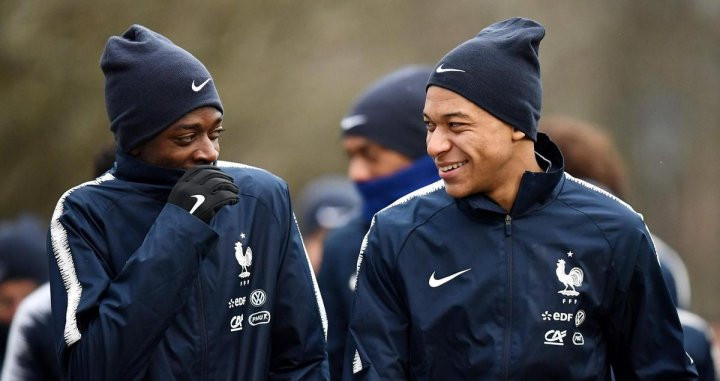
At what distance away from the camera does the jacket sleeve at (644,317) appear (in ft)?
17.3

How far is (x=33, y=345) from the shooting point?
24.8 ft

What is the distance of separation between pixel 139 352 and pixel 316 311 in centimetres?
78

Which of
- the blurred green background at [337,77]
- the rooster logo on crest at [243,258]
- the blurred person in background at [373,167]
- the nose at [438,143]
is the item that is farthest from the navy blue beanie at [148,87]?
the blurred green background at [337,77]

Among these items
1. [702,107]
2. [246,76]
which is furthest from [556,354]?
[702,107]

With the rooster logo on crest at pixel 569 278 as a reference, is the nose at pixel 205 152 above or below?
above

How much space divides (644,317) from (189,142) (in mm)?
1806

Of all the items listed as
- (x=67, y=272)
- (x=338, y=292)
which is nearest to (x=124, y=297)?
(x=67, y=272)

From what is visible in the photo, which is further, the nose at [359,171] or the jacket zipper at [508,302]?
the nose at [359,171]

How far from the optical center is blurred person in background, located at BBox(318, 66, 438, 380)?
7.08 meters

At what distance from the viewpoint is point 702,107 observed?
19.5 metres

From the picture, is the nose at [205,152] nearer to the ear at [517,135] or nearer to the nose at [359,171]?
the ear at [517,135]

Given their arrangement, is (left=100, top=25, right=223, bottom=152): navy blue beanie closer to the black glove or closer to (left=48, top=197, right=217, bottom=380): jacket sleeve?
the black glove

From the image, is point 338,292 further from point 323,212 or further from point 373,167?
point 323,212

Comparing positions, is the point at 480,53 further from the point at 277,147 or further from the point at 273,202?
the point at 277,147
